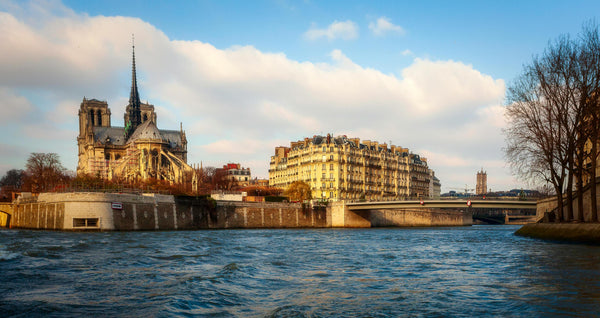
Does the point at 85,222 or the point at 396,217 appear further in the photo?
the point at 396,217

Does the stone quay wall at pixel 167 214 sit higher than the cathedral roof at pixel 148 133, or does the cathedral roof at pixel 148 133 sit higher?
the cathedral roof at pixel 148 133

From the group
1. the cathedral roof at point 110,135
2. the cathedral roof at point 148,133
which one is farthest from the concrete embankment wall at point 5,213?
the cathedral roof at point 110,135

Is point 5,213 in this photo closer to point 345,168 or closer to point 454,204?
point 454,204

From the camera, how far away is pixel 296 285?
17625 mm

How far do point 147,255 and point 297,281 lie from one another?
1127 centimetres

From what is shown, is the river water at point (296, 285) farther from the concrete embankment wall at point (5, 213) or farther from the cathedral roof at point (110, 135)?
the cathedral roof at point (110, 135)

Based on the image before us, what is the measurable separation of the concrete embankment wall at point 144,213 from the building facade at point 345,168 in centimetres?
2380

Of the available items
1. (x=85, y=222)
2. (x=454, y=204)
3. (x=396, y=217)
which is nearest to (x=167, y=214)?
(x=85, y=222)

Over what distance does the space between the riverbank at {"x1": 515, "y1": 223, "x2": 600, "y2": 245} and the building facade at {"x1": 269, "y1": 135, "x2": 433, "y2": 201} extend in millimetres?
60600

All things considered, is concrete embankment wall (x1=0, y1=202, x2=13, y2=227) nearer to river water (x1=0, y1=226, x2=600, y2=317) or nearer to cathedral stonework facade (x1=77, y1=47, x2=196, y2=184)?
cathedral stonework facade (x1=77, y1=47, x2=196, y2=184)

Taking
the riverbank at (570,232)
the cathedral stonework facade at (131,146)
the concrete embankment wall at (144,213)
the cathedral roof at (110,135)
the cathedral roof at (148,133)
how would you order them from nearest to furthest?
the riverbank at (570,232), the concrete embankment wall at (144,213), the cathedral stonework facade at (131,146), the cathedral roof at (148,133), the cathedral roof at (110,135)

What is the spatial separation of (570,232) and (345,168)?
77591 millimetres

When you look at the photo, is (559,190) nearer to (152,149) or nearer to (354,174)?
(354,174)

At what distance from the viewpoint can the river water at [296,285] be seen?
1316cm
